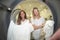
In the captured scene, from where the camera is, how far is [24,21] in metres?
0.93

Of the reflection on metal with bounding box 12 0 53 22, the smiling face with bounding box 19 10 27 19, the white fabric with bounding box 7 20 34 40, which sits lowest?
the white fabric with bounding box 7 20 34 40

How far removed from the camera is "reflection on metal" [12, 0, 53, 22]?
94 cm

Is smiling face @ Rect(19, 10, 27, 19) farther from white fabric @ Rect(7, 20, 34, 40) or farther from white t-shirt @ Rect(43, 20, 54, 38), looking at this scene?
white t-shirt @ Rect(43, 20, 54, 38)

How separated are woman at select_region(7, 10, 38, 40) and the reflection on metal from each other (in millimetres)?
31

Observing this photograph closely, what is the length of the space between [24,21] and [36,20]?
0.23 feet

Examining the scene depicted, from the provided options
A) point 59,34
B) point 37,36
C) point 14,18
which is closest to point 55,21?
point 37,36

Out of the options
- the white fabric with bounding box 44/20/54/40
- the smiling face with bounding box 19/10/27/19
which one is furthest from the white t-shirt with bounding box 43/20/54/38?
the smiling face with bounding box 19/10/27/19

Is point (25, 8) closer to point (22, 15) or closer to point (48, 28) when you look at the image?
point (22, 15)

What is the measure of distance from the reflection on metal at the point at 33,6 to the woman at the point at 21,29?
0.10 ft

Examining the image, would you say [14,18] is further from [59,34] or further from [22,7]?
[59,34]

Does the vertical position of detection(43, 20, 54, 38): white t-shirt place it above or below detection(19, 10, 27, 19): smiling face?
below

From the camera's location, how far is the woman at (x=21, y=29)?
92 centimetres

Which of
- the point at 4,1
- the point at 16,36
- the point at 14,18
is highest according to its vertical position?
the point at 4,1

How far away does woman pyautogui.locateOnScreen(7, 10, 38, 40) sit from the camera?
92 cm
